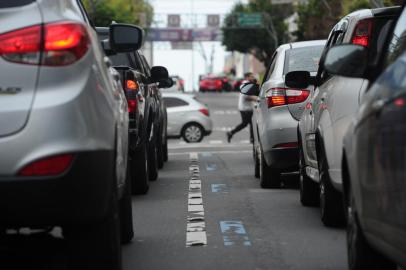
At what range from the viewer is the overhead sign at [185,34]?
452 ft

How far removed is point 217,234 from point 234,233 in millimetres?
158

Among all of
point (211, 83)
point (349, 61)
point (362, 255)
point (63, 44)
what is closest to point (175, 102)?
point (349, 61)

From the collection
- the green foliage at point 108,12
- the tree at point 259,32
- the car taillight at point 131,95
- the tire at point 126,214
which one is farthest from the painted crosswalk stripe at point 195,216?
the tree at point 259,32

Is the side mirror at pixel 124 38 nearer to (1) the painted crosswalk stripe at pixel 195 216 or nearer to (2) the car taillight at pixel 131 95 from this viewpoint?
(1) the painted crosswalk stripe at pixel 195 216

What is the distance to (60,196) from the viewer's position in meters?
5.66

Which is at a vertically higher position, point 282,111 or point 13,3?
point 13,3

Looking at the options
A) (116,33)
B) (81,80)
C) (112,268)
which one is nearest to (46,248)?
(116,33)

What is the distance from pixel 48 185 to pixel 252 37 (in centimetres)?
11301

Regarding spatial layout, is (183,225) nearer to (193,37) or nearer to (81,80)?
(81,80)

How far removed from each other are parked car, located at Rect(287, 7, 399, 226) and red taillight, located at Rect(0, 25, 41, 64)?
352 centimetres

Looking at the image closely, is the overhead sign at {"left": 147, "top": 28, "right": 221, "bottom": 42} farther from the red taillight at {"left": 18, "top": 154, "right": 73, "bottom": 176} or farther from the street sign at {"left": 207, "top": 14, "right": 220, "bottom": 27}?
the red taillight at {"left": 18, "top": 154, "right": 73, "bottom": 176}

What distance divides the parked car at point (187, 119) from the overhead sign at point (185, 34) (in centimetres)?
10169

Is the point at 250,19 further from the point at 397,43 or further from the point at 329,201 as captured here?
the point at 397,43

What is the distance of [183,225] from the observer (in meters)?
10.3
